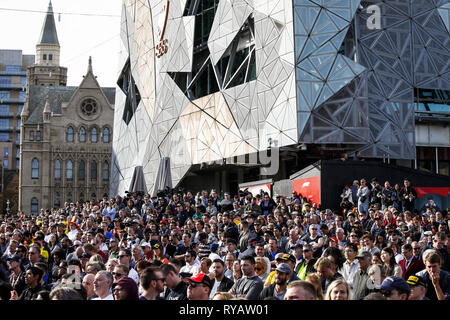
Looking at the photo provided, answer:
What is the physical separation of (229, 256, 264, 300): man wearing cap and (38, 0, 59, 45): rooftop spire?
9855 centimetres

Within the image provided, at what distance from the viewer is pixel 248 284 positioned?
28.5ft

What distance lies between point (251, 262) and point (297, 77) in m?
18.7

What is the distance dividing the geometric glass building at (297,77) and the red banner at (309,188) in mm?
1724

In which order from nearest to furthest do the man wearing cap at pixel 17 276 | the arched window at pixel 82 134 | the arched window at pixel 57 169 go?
the man wearing cap at pixel 17 276 → the arched window at pixel 57 169 → the arched window at pixel 82 134

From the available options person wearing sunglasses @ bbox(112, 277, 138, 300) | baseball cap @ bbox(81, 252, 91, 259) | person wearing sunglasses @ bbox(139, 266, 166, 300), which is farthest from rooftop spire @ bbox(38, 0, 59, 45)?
person wearing sunglasses @ bbox(112, 277, 138, 300)

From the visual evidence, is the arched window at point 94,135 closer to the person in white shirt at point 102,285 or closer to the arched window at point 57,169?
the arched window at point 57,169

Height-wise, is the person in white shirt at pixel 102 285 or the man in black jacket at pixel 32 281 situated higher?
the person in white shirt at pixel 102 285

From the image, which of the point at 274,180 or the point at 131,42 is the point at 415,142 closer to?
the point at 274,180

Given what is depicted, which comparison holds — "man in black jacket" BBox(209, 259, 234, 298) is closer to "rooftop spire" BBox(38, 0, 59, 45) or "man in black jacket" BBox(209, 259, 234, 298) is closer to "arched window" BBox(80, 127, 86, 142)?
"arched window" BBox(80, 127, 86, 142)

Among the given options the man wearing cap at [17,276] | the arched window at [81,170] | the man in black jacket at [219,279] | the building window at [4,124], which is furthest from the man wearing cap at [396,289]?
the building window at [4,124]

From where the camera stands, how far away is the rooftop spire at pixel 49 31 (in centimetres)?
10131

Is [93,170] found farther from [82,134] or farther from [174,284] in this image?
[174,284]

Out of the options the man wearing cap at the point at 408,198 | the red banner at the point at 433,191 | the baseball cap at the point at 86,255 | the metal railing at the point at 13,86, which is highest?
the metal railing at the point at 13,86
